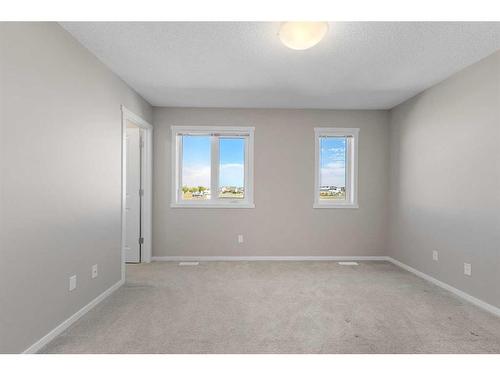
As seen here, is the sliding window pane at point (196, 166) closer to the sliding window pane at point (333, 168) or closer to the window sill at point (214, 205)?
the window sill at point (214, 205)

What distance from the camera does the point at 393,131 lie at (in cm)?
446

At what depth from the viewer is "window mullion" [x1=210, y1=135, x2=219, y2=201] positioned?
458 cm

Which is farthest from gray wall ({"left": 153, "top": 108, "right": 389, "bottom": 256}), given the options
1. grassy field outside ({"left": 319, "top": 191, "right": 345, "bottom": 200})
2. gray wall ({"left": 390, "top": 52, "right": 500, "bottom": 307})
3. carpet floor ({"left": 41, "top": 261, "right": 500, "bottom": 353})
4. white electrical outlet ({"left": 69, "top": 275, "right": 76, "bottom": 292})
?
white electrical outlet ({"left": 69, "top": 275, "right": 76, "bottom": 292})

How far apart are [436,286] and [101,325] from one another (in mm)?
3622

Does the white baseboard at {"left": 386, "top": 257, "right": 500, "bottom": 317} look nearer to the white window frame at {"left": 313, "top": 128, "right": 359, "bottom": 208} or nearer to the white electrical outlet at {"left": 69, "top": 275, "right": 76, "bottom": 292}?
the white window frame at {"left": 313, "top": 128, "right": 359, "bottom": 208}

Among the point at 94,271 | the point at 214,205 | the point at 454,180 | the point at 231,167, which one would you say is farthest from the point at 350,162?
the point at 94,271

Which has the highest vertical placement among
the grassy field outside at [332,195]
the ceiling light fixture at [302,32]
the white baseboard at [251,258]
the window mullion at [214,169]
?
the ceiling light fixture at [302,32]

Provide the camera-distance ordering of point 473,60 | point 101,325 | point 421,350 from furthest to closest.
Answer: point 473,60
point 101,325
point 421,350

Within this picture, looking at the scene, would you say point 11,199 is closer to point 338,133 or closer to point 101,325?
point 101,325

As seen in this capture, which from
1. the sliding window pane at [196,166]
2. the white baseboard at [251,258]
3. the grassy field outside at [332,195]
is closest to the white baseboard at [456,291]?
the white baseboard at [251,258]

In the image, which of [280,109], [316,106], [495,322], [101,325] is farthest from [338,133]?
[101,325]

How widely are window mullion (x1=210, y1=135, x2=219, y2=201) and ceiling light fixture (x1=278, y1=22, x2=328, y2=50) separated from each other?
2642 millimetres

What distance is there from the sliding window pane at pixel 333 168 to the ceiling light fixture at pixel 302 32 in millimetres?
2718

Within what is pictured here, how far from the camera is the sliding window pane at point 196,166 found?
4598 millimetres
